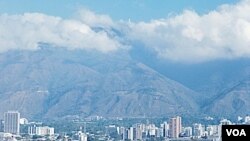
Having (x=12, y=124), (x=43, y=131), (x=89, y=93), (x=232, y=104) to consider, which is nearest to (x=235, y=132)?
(x=43, y=131)

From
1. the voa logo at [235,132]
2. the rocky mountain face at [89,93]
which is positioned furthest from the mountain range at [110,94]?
the voa logo at [235,132]

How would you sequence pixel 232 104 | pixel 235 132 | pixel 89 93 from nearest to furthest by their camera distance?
pixel 235 132 < pixel 232 104 < pixel 89 93

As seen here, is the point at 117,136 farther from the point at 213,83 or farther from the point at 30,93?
the point at 213,83

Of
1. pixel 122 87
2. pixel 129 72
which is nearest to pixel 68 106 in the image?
pixel 122 87

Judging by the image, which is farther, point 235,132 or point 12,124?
point 12,124

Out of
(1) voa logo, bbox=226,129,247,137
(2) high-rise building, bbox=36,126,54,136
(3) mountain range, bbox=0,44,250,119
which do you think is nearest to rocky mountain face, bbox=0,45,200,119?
(3) mountain range, bbox=0,44,250,119

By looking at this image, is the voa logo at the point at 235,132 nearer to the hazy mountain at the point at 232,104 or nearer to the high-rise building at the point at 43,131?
the high-rise building at the point at 43,131

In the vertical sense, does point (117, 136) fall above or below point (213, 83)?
below

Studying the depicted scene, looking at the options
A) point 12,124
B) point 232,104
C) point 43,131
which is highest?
point 232,104

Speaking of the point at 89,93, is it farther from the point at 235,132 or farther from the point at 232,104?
the point at 235,132
